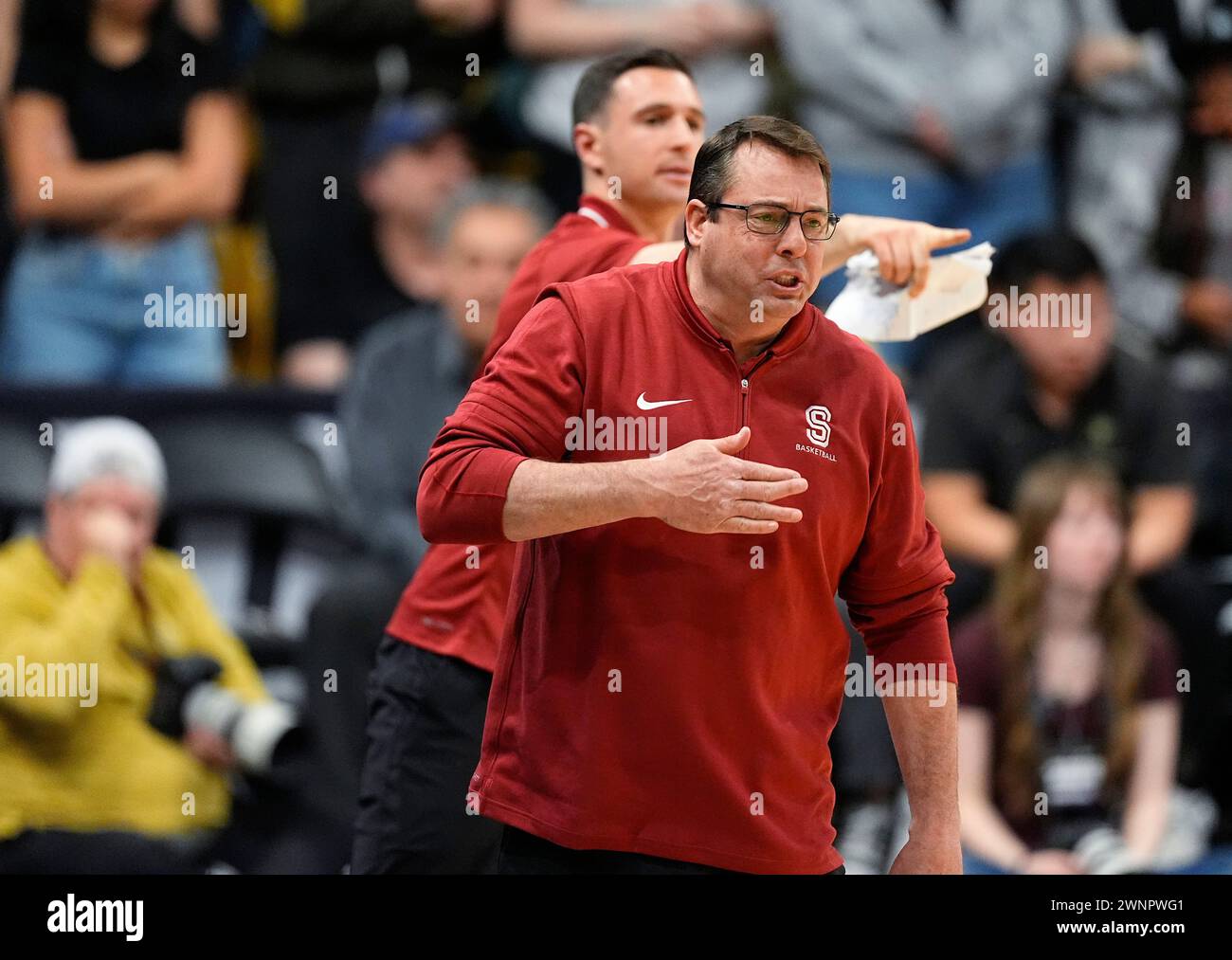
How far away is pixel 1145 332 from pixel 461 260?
2467 millimetres

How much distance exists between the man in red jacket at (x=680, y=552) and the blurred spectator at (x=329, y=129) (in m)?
3.30

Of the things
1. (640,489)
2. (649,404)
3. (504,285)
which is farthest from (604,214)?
(504,285)

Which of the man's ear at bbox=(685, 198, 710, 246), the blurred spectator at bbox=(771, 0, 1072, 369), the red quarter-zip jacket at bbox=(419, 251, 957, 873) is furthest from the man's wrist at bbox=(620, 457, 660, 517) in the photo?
the blurred spectator at bbox=(771, 0, 1072, 369)

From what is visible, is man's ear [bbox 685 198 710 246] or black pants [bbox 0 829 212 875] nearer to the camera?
man's ear [bbox 685 198 710 246]

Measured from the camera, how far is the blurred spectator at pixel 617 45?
619cm

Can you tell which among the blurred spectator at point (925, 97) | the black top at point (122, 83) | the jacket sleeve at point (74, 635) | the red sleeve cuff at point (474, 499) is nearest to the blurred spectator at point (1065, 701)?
the blurred spectator at point (925, 97)

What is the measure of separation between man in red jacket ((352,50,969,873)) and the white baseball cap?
A: 71.0 inches

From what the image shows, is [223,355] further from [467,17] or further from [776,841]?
[776,841]

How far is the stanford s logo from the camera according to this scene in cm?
289

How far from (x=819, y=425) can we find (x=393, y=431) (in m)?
2.82

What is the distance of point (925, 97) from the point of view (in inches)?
246

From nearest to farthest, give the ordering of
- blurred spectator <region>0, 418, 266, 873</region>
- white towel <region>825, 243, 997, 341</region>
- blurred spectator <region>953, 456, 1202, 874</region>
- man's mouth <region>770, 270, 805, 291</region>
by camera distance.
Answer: man's mouth <region>770, 270, 805, 291</region> < white towel <region>825, 243, 997, 341</region> < blurred spectator <region>0, 418, 266, 873</region> < blurred spectator <region>953, 456, 1202, 874</region>

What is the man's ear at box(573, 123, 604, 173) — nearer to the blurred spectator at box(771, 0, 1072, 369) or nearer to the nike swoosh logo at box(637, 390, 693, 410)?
the nike swoosh logo at box(637, 390, 693, 410)

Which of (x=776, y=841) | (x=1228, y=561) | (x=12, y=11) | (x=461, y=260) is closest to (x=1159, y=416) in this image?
(x=1228, y=561)
